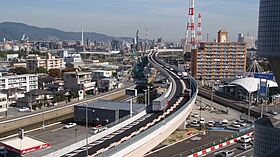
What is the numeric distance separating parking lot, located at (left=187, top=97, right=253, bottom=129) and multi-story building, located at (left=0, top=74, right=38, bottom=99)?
940 cm

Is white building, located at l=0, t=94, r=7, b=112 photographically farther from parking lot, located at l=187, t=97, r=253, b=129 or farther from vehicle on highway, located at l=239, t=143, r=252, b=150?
vehicle on highway, located at l=239, t=143, r=252, b=150

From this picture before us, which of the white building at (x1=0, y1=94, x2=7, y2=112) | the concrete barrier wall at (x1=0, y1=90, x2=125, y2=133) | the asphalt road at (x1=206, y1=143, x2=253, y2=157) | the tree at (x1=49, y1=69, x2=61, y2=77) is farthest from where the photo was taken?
the tree at (x1=49, y1=69, x2=61, y2=77)

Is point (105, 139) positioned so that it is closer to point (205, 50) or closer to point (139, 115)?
point (139, 115)

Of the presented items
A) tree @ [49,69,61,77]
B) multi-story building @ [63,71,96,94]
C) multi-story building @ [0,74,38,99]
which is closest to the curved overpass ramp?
multi-story building @ [63,71,96,94]

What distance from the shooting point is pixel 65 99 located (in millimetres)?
17531

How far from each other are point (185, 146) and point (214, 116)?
223 inches

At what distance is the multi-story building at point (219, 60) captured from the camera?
86.6ft

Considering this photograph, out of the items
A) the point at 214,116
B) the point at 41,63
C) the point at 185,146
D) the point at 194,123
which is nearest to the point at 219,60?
the point at 214,116

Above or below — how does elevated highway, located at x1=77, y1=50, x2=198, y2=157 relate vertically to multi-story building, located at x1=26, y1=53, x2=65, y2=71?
below

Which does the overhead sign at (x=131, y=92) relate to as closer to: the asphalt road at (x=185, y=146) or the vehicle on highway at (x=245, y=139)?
the asphalt road at (x=185, y=146)

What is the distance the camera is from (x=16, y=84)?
19141mm

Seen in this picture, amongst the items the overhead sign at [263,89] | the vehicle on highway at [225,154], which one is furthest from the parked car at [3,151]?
the overhead sign at [263,89]

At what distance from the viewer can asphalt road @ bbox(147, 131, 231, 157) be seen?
9.50 metres

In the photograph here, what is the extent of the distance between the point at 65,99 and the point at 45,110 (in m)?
2.66
